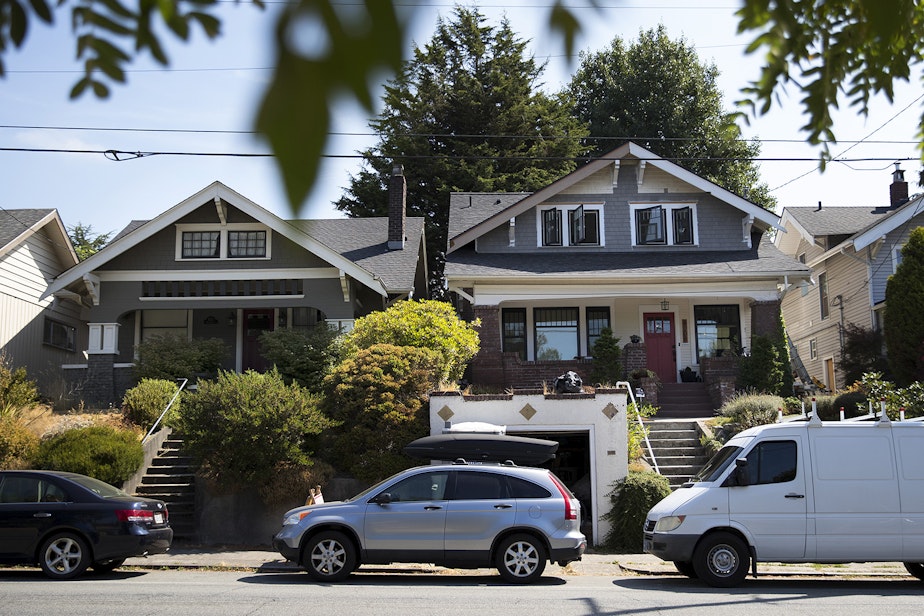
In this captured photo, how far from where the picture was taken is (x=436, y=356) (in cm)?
2039

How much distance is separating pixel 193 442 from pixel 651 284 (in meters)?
14.1

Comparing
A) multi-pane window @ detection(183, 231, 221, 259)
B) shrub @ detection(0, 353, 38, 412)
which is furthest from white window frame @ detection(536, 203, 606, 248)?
shrub @ detection(0, 353, 38, 412)

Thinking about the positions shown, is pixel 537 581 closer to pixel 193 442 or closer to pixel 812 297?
pixel 193 442

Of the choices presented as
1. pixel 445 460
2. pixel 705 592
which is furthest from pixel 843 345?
pixel 705 592

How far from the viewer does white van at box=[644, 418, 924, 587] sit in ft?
43.0

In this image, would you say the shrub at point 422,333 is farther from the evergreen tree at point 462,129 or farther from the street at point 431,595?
the street at point 431,595

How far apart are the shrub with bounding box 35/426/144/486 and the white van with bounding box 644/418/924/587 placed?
10.3m

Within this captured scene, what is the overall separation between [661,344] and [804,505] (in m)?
15.5

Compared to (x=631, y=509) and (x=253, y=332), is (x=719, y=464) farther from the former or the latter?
(x=253, y=332)

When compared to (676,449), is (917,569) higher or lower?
lower

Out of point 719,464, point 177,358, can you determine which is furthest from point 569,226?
point 719,464

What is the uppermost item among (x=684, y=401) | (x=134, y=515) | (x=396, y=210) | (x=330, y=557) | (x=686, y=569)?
(x=396, y=210)

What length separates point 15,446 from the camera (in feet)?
60.5

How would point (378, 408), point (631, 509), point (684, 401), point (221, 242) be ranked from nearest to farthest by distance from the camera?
1. point (631, 509)
2. point (378, 408)
3. point (684, 401)
4. point (221, 242)
